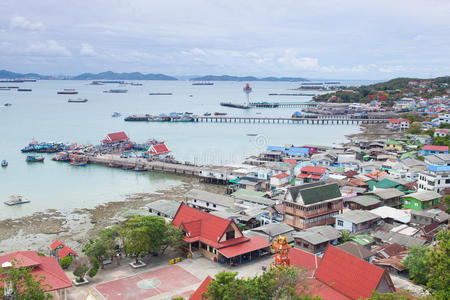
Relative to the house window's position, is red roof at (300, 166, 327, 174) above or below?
above

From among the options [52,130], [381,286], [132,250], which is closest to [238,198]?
[132,250]

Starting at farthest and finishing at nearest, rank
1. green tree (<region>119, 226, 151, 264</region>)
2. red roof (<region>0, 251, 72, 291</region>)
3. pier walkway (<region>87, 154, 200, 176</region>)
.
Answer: pier walkway (<region>87, 154, 200, 176</region>) < green tree (<region>119, 226, 151, 264</region>) < red roof (<region>0, 251, 72, 291</region>)

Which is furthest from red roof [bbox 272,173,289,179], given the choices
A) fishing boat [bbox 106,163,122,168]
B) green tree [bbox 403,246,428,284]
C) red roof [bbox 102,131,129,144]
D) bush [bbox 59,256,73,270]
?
red roof [bbox 102,131,129,144]

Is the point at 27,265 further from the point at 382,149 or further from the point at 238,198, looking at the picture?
the point at 382,149

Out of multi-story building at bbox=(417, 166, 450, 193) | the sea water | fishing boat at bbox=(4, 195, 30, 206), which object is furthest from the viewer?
the sea water

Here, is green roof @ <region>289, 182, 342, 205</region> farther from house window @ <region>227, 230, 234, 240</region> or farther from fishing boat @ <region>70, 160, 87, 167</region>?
fishing boat @ <region>70, 160, 87, 167</region>

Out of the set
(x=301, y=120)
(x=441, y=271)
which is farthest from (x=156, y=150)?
(x=301, y=120)

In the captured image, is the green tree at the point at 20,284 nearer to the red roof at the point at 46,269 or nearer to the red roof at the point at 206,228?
the red roof at the point at 46,269
